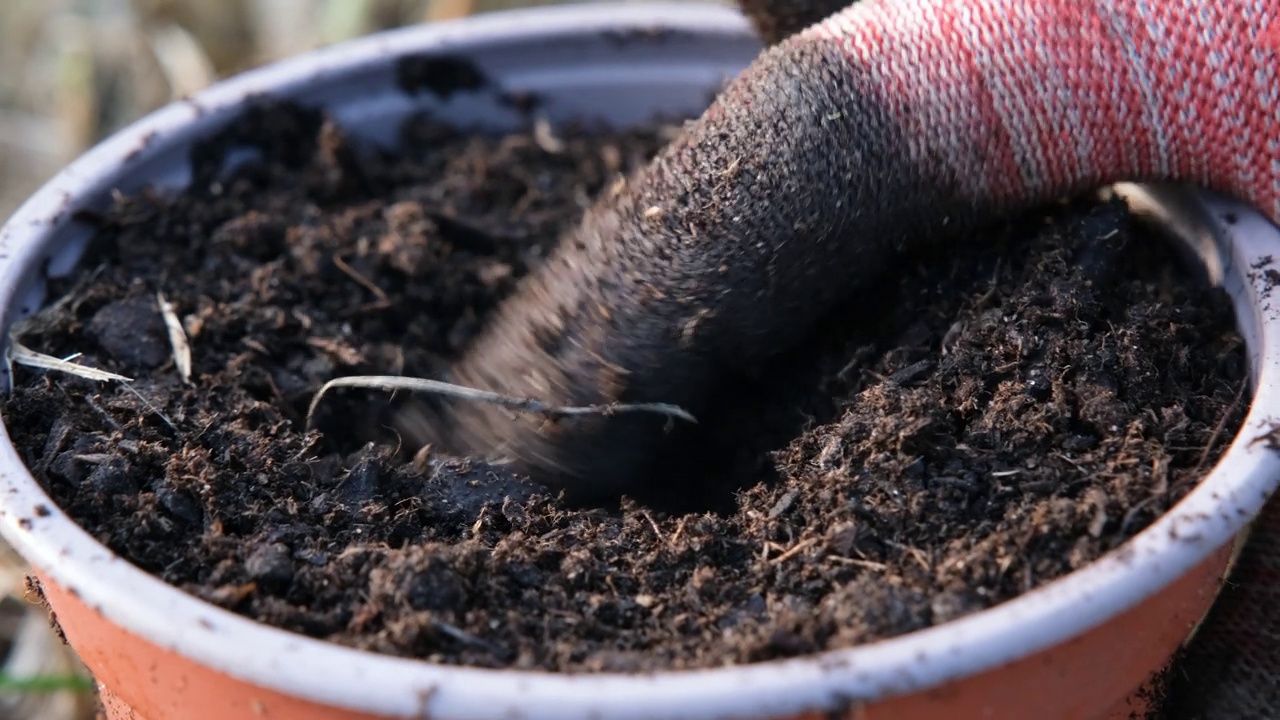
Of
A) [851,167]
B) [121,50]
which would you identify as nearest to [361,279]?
[851,167]

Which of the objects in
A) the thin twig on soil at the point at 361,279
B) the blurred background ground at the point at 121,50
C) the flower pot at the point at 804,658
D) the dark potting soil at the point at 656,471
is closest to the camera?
the flower pot at the point at 804,658

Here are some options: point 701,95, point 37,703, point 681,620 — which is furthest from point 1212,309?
point 37,703

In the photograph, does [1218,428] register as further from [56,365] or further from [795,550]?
[56,365]

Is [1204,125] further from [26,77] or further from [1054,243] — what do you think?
[26,77]

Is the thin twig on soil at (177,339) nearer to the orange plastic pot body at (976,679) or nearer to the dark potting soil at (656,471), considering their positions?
the dark potting soil at (656,471)

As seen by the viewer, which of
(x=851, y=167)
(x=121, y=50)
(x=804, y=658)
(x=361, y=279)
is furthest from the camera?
(x=121, y=50)

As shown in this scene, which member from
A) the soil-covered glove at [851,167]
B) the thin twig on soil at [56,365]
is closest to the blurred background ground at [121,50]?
the thin twig on soil at [56,365]

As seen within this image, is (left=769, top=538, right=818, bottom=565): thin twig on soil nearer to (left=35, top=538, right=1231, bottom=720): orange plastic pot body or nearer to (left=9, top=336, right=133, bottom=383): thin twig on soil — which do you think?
(left=35, top=538, right=1231, bottom=720): orange plastic pot body
